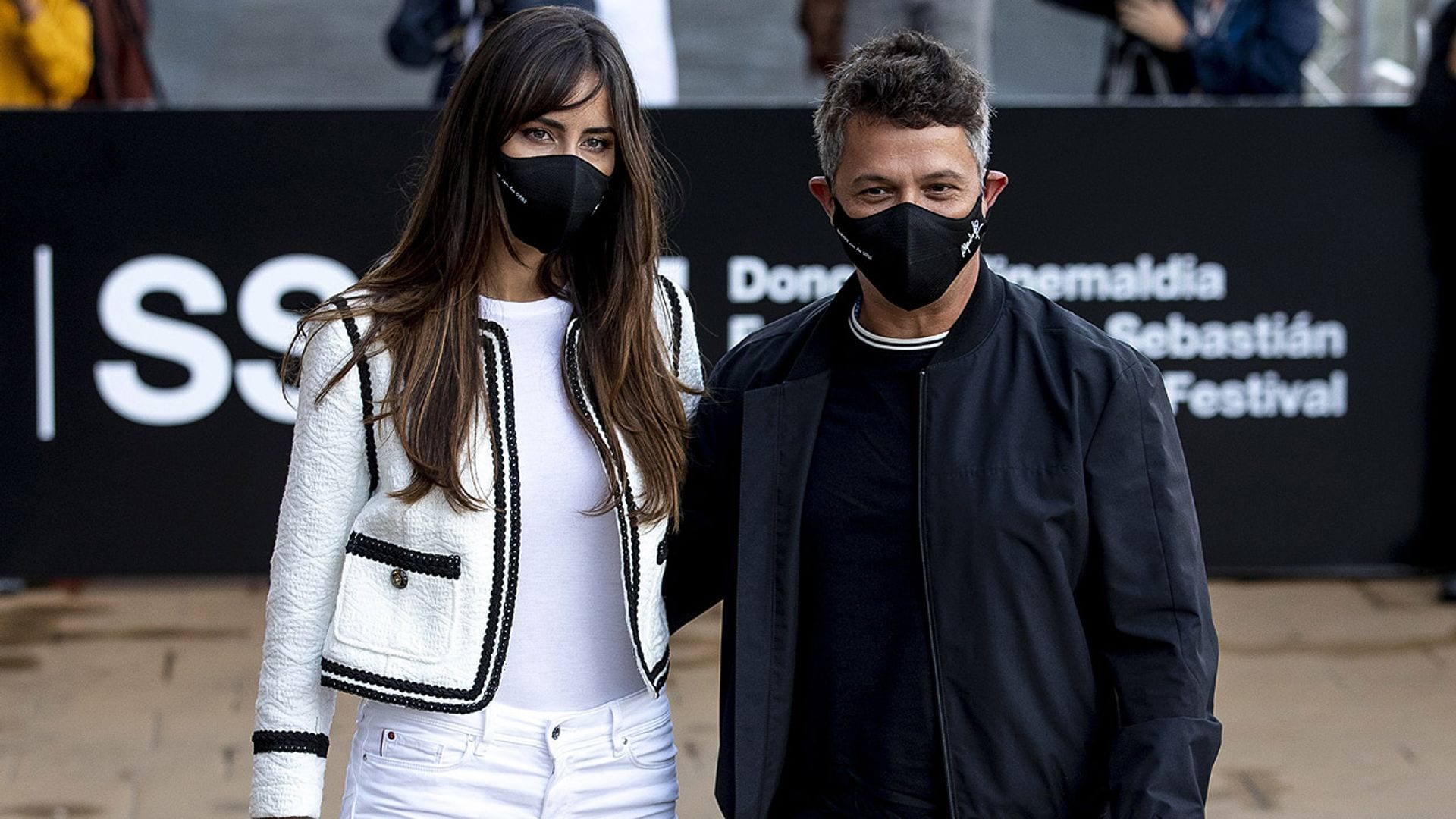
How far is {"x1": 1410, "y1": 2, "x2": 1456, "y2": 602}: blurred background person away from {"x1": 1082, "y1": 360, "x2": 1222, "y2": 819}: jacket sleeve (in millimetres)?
3866

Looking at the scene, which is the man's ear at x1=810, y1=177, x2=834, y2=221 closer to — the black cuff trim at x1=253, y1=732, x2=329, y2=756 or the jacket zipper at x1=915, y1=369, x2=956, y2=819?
the jacket zipper at x1=915, y1=369, x2=956, y2=819

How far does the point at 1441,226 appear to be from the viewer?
19.3 ft

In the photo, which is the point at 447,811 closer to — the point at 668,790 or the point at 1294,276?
the point at 668,790

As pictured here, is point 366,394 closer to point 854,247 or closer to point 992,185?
point 854,247

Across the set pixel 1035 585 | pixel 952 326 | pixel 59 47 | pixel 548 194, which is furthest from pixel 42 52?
pixel 1035 585

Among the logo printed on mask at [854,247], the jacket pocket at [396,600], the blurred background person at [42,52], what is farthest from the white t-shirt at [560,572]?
the blurred background person at [42,52]

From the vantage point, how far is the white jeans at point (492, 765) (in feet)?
7.96

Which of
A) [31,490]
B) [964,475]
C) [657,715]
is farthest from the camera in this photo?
[31,490]

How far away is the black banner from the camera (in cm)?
571

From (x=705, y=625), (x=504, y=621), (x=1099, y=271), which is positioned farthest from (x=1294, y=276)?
(x=504, y=621)

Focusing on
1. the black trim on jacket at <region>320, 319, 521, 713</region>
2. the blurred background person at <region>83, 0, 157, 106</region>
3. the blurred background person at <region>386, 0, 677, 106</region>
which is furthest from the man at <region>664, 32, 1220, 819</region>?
the blurred background person at <region>83, 0, 157, 106</region>

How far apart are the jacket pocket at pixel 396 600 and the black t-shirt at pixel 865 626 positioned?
20.0 inches

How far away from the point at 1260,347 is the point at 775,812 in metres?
3.84

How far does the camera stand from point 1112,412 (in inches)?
95.2
